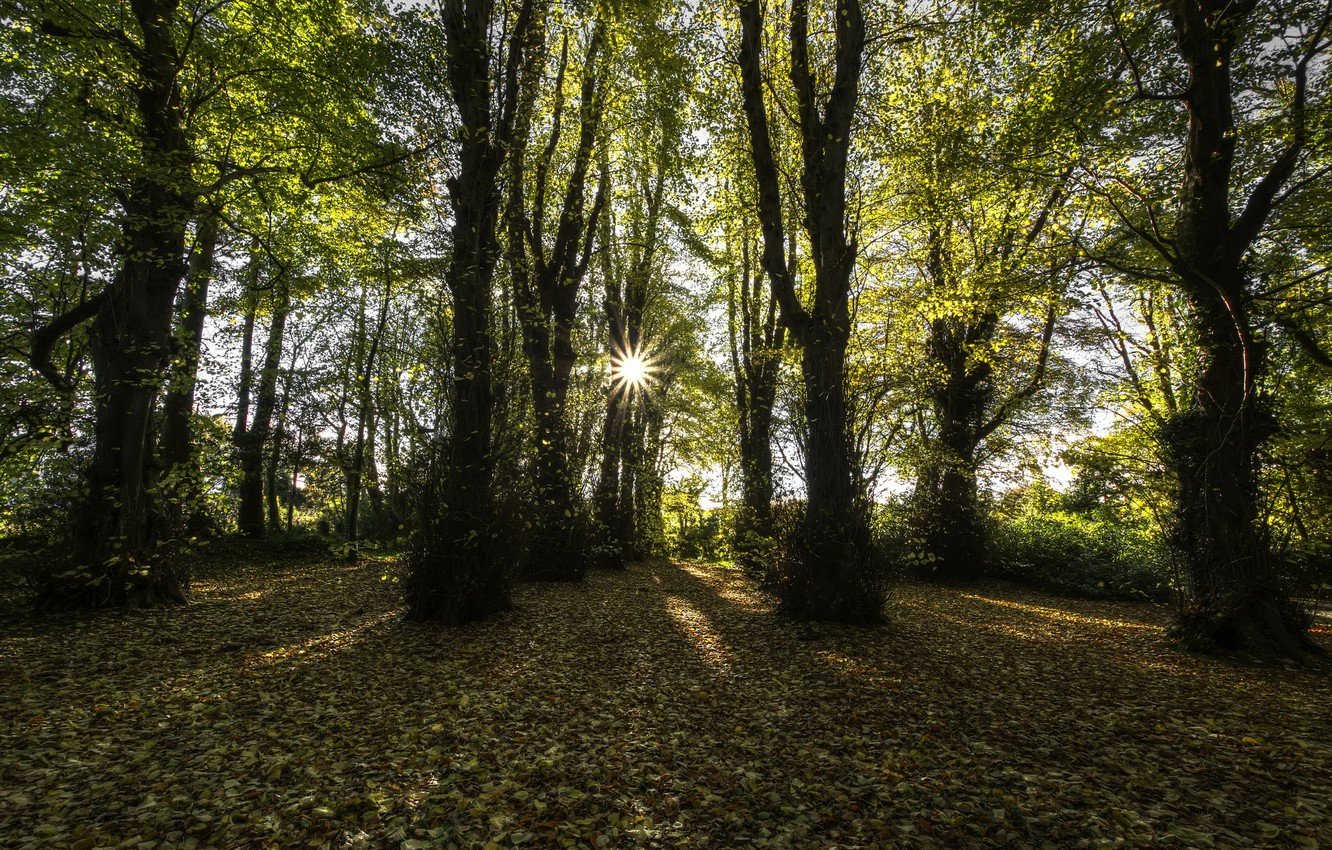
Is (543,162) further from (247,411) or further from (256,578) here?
(247,411)

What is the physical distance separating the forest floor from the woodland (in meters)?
0.03

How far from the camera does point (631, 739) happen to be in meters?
3.54

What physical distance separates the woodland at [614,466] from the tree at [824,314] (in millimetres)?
54

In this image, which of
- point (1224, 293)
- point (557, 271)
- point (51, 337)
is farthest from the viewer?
point (557, 271)

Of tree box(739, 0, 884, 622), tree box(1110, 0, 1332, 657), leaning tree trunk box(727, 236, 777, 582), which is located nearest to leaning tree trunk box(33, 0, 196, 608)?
tree box(739, 0, 884, 622)

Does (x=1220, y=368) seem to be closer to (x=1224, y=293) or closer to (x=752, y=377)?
(x=1224, y=293)

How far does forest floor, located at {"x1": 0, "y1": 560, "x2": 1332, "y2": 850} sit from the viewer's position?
255 cm

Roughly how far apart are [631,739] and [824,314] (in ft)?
16.6

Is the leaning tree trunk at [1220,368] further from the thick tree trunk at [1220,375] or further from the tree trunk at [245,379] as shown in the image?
the tree trunk at [245,379]

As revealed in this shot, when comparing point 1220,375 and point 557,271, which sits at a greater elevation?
point 557,271

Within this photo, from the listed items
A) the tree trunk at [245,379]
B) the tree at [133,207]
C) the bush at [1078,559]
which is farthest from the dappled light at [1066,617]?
the tree trunk at [245,379]

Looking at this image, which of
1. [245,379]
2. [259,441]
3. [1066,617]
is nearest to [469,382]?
[1066,617]

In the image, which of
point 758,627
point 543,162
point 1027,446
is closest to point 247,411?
point 543,162

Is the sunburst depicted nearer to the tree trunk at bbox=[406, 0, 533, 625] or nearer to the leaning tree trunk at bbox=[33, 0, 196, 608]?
the tree trunk at bbox=[406, 0, 533, 625]
